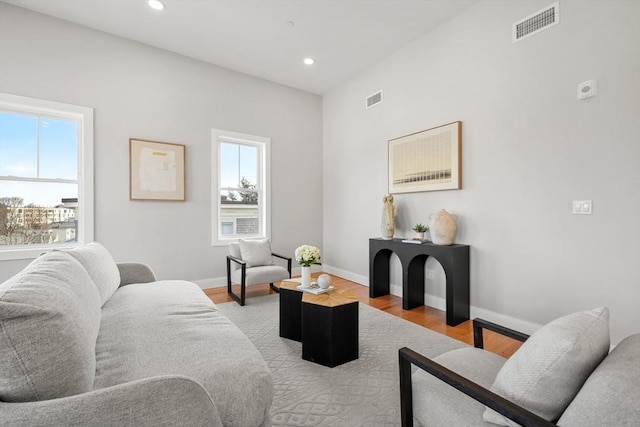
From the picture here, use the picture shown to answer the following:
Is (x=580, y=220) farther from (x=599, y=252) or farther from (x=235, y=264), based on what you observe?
(x=235, y=264)

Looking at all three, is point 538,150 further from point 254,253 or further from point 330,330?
point 254,253

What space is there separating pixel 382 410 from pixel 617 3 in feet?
11.2

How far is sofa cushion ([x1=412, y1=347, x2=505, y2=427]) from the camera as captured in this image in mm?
1081

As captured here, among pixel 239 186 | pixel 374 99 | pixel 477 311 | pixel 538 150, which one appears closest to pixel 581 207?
pixel 538 150

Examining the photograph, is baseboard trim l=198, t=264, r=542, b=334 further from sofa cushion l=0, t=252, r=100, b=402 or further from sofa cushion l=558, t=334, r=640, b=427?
sofa cushion l=0, t=252, r=100, b=402

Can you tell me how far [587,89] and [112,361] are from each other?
145 inches

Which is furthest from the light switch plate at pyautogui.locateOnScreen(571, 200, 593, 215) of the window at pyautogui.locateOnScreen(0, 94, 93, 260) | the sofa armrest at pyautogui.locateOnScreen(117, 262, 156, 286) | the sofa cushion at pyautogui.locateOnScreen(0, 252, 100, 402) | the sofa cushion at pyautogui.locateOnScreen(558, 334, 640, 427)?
the window at pyautogui.locateOnScreen(0, 94, 93, 260)

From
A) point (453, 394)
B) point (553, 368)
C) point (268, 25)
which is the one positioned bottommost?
point (453, 394)

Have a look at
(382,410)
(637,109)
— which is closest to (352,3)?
(637,109)

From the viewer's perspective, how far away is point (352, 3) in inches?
122

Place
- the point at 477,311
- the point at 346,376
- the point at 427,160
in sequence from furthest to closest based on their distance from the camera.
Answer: the point at 427,160 < the point at 477,311 < the point at 346,376

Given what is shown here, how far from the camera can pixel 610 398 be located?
762 mm

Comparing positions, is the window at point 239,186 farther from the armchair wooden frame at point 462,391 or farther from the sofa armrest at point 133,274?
the armchair wooden frame at point 462,391

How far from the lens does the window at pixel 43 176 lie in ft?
10.4
